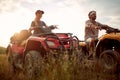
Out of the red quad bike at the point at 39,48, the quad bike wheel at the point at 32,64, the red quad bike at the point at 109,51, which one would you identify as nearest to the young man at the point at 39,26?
the red quad bike at the point at 39,48

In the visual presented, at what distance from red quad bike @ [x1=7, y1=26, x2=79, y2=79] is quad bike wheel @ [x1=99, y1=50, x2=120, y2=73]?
2.95 ft

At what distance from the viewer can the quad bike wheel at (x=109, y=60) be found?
8039mm

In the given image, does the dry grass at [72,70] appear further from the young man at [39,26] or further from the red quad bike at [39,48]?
the young man at [39,26]

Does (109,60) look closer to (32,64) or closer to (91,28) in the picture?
(91,28)

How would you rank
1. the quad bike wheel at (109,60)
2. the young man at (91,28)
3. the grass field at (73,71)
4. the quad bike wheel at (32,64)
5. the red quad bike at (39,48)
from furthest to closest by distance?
the young man at (91,28)
the red quad bike at (39,48)
the quad bike wheel at (32,64)
the quad bike wheel at (109,60)
the grass field at (73,71)

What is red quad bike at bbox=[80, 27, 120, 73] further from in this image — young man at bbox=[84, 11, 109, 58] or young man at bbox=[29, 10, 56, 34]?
young man at bbox=[29, 10, 56, 34]

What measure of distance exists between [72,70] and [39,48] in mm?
2415

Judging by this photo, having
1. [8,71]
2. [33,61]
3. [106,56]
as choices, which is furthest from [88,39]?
[8,71]

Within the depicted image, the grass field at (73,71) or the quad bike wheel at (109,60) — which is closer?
the grass field at (73,71)

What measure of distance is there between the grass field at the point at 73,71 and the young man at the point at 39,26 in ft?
6.25

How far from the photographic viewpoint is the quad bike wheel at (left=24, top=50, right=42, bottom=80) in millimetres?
8484

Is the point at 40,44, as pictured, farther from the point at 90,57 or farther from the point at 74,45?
the point at 90,57

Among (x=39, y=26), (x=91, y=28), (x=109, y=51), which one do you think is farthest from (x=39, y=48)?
(x=109, y=51)

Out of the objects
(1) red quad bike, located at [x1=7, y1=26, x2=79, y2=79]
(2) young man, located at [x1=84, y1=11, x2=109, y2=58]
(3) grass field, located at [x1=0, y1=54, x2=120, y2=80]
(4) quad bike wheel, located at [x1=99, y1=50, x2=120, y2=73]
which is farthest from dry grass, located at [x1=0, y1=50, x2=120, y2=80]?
(2) young man, located at [x1=84, y1=11, x2=109, y2=58]
